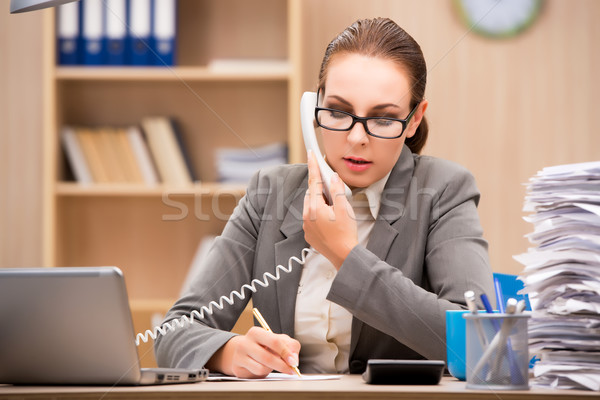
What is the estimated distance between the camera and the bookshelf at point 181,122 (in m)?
2.82

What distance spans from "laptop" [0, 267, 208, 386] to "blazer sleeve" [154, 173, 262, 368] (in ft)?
1.27

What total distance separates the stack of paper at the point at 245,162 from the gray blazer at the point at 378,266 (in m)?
0.98

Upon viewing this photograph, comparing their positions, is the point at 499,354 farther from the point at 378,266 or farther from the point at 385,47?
the point at 385,47

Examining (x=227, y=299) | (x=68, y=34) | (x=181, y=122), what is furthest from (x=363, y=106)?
(x=68, y=34)

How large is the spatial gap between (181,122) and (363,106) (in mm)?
1543

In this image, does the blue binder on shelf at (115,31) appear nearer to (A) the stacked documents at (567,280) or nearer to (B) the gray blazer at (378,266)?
(B) the gray blazer at (378,266)

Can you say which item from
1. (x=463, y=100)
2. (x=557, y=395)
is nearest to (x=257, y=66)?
(x=463, y=100)

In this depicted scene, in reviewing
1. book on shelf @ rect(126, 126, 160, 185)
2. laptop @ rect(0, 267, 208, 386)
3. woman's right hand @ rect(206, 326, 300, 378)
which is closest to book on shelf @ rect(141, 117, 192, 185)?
book on shelf @ rect(126, 126, 160, 185)

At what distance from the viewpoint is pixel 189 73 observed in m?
2.67

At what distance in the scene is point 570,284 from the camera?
0.98 metres

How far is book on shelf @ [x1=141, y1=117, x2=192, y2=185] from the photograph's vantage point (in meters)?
2.72

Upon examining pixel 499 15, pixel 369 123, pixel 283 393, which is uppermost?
pixel 499 15

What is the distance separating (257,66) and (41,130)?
1.04 metres

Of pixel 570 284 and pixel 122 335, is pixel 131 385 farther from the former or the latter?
pixel 570 284
